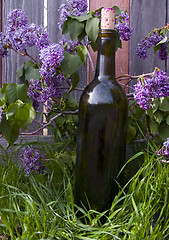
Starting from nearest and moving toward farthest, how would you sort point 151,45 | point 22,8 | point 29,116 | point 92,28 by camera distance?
point 29,116 < point 92,28 < point 151,45 < point 22,8

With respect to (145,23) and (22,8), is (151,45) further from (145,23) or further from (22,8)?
(22,8)

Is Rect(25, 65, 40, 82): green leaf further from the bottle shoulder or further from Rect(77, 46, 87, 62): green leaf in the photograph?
the bottle shoulder

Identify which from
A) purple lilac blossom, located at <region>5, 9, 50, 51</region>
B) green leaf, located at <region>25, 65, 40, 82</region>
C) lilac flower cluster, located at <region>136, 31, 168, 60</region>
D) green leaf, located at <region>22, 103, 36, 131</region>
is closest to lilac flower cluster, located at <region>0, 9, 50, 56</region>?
purple lilac blossom, located at <region>5, 9, 50, 51</region>

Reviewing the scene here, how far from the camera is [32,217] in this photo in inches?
35.9

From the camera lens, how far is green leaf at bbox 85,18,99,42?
1.18 metres

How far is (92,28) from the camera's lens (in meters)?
1.19

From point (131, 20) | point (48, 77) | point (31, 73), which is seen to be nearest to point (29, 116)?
point (48, 77)

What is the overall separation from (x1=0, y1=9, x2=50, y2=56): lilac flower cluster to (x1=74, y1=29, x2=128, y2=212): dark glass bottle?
14.3 inches

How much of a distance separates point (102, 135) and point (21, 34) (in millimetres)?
574

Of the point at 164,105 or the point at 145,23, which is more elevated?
the point at 145,23

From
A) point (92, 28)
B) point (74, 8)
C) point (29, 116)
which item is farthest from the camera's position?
point (74, 8)

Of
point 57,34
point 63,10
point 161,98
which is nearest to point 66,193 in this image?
point 161,98

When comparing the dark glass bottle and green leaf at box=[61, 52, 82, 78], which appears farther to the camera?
green leaf at box=[61, 52, 82, 78]

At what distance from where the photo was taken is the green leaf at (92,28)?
3.86 ft
